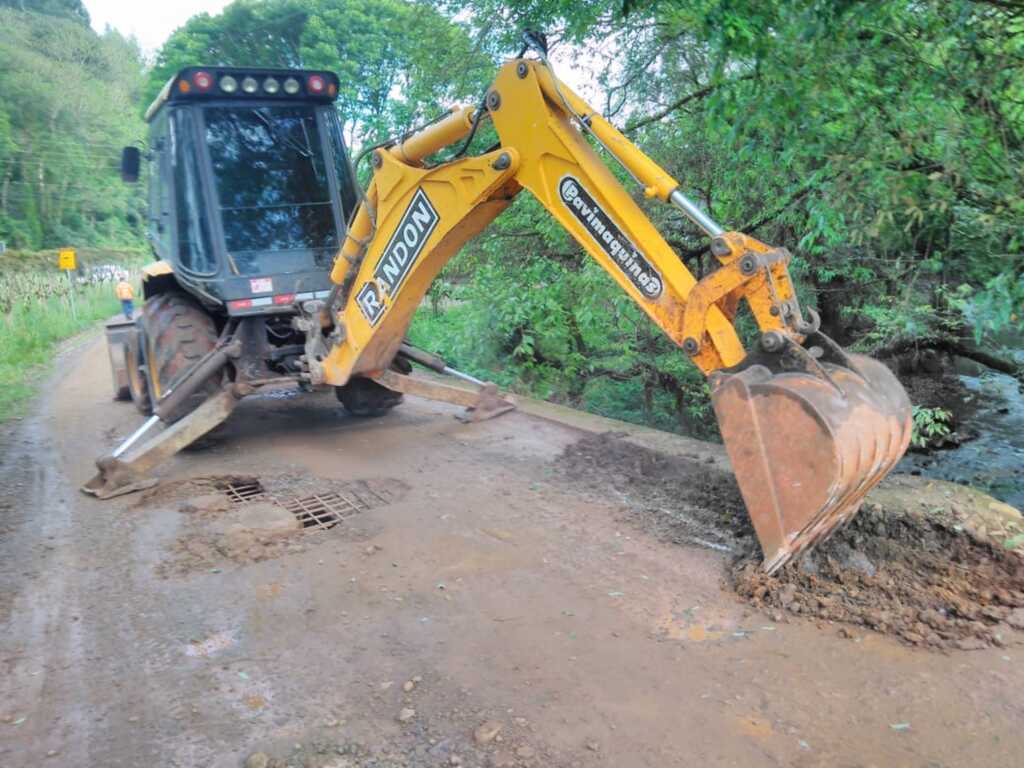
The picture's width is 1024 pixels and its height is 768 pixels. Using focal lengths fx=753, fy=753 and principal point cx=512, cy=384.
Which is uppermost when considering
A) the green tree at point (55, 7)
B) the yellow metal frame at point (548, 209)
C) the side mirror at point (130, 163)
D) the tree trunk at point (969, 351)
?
the green tree at point (55, 7)

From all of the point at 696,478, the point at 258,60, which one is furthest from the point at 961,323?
the point at 258,60

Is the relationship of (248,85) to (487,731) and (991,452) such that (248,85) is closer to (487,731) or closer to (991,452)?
(487,731)

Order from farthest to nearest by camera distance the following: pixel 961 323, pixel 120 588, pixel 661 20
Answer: pixel 661 20 < pixel 961 323 < pixel 120 588

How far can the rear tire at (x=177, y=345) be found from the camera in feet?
19.8

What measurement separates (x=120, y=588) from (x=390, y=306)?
8.11 feet

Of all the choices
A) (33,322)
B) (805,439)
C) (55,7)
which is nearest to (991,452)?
(805,439)

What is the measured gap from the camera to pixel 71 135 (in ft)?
126

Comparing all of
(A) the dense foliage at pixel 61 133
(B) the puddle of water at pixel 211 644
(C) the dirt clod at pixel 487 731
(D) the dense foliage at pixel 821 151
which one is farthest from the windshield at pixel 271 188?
(A) the dense foliage at pixel 61 133

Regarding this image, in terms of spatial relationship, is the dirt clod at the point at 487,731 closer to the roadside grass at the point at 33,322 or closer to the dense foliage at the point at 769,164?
the dense foliage at the point at 769,164

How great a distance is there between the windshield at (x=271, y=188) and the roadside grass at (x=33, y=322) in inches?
158

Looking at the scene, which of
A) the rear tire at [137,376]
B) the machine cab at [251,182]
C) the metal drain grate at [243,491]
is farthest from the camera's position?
the rear tire at [137,376]

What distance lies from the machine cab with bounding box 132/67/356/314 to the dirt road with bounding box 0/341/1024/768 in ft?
6.05

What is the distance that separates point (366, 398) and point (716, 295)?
14.2 feet

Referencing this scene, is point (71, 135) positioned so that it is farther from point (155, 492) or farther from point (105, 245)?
point (155, 492)
